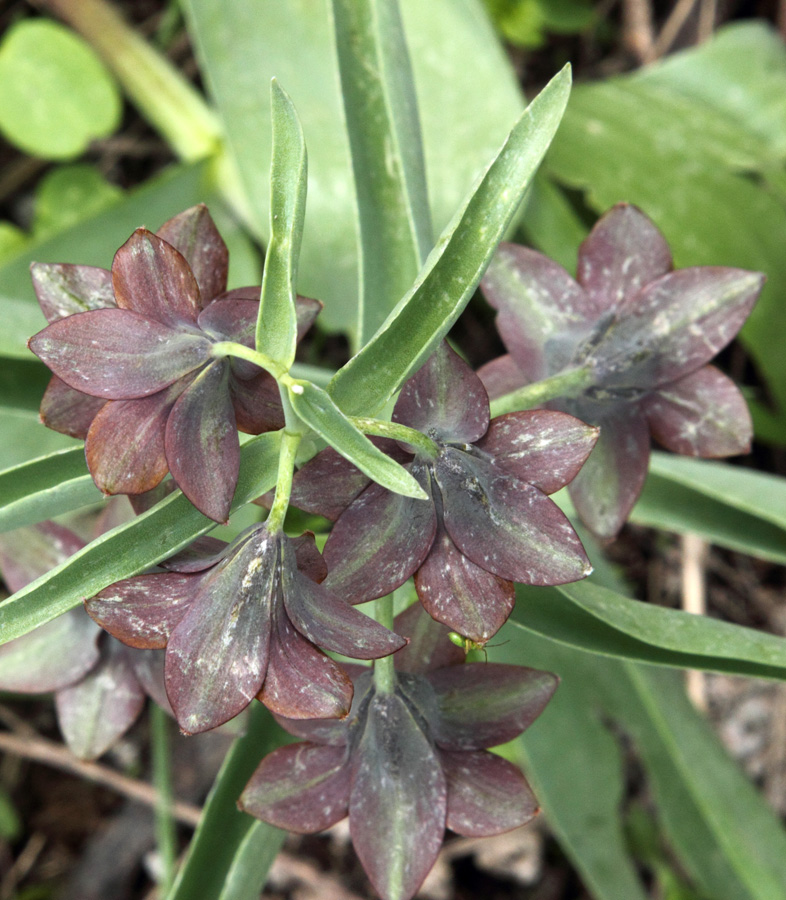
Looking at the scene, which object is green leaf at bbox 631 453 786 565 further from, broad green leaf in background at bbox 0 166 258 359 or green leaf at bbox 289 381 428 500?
broad green leaf in background at bbox 0 166 258 359

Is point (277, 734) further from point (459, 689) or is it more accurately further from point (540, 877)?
point (540, 877)

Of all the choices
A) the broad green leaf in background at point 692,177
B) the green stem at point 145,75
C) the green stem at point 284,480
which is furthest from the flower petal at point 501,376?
the green stem at point 145,75

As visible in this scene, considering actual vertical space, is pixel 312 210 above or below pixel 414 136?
below

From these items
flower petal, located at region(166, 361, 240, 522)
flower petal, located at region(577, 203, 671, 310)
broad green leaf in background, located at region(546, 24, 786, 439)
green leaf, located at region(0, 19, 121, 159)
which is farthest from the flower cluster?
green leaf, located at region(0, 19, 121, 159)

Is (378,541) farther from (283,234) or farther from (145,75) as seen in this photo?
(145,75)

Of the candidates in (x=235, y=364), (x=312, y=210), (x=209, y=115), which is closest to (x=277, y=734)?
(x=235, y=364)

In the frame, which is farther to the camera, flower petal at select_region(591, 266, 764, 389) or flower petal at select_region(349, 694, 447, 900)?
flower petal at select_region(591, 266, 764, 389)

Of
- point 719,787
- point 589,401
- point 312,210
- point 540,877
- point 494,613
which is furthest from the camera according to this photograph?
point 540,877
